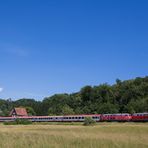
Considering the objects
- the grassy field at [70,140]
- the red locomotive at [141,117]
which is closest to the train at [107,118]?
the red locomotive at [141,117]

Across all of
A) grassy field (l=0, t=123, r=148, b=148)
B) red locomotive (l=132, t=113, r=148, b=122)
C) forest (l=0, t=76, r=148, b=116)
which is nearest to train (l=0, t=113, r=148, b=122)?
red locomotive (l=132, t=113, r=148, b=122)

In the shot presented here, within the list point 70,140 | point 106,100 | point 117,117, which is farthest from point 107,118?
point 70,140

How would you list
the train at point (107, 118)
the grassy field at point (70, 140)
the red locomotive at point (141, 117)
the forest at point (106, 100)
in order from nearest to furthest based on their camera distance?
the grassy field at point (70, 140) → the red locomotive at point (141, 117) → the train at point (107, 118) → the forest at point (106, 100)

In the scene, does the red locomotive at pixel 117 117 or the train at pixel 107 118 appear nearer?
the train at pixel 107 118

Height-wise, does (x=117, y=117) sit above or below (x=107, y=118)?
above

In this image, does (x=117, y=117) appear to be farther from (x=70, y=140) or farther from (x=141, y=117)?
(x=70, y=140)

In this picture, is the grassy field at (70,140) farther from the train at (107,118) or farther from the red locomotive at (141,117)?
the train at (107,118)

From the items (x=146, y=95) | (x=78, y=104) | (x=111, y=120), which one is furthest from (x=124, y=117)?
(x=78, y=104)

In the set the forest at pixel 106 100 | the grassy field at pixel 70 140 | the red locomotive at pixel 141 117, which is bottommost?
the grassy field at pixel 70 140

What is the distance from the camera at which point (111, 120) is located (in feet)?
297

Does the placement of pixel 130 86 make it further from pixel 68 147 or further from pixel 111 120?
pixel 68 147

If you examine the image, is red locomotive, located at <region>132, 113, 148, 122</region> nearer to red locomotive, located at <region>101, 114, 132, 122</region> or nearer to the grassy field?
red locomotive, located at <region>101, 114, 132, 122</region>

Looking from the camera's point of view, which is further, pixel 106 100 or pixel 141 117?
pixel 106 100

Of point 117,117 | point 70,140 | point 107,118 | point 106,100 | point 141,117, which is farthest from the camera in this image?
point 106,100
